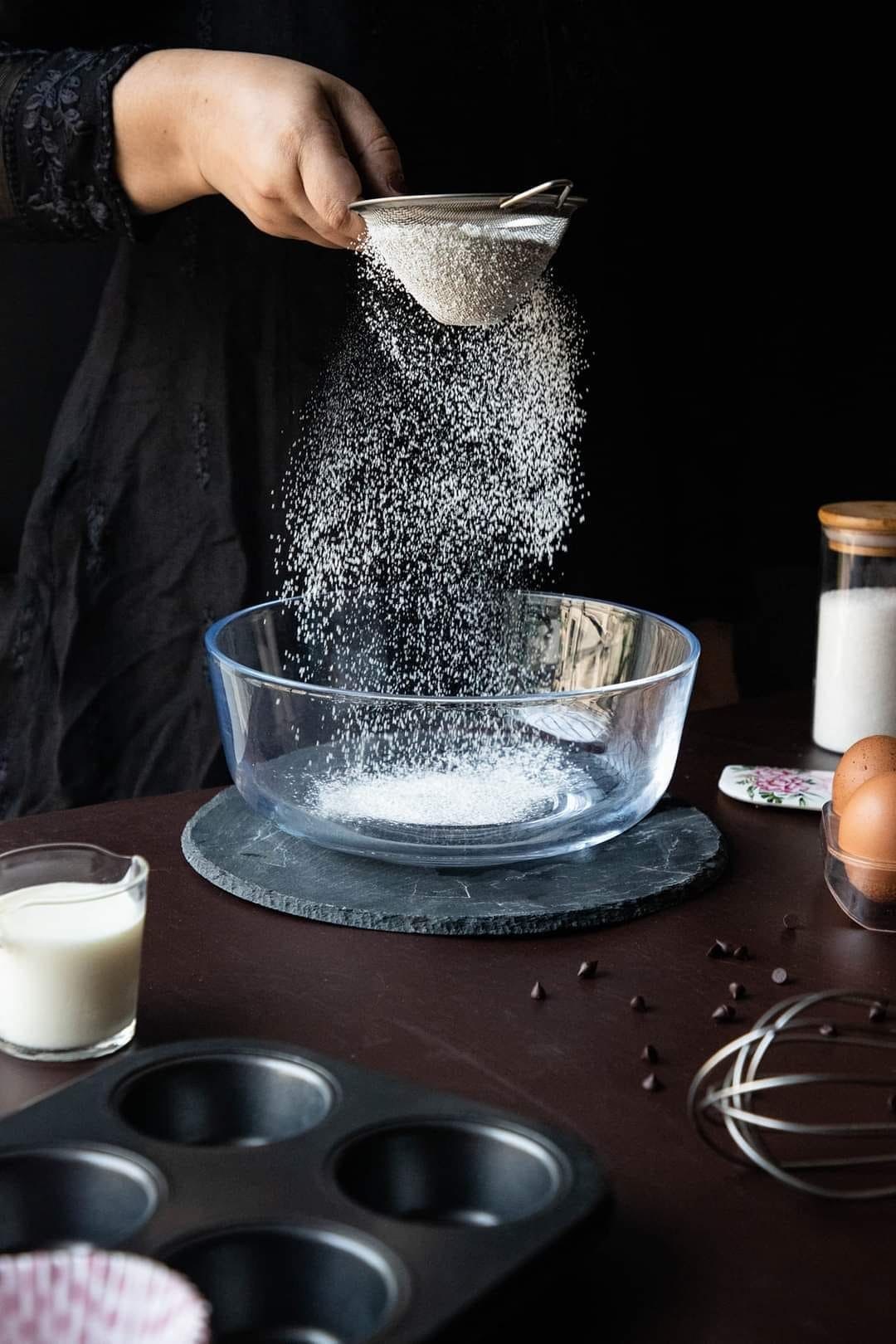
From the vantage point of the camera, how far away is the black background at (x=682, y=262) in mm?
1754

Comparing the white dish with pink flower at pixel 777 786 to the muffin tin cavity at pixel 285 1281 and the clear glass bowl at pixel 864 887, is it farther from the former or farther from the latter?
the muffin tin cavity at pixel 285 1281

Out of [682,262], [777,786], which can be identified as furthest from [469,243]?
[682,262]

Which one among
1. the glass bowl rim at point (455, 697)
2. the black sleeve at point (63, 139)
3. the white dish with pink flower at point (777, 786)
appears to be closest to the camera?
the glass bowl rim at point (455, 697)

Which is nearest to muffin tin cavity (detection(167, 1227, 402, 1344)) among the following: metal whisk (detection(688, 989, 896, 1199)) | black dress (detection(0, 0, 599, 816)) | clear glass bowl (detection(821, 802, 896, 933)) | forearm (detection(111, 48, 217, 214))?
metal whisk (detection(688, 989, 896, 1199))

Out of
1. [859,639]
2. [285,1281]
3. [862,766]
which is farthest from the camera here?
[859,639]

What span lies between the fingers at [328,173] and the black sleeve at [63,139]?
0.32 meters

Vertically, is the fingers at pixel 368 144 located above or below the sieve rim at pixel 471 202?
above

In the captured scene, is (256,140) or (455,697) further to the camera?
(256,140)

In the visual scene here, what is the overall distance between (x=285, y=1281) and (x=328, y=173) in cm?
92

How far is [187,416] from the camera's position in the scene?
5.57 feet

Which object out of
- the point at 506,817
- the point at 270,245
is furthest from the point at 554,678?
the point at 270,245

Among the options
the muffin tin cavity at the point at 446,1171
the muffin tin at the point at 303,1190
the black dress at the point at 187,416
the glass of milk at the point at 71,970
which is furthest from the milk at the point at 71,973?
the black dress at the point at 187,416

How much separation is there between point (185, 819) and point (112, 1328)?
0.68m

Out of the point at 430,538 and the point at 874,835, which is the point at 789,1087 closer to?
the point at 874,835
